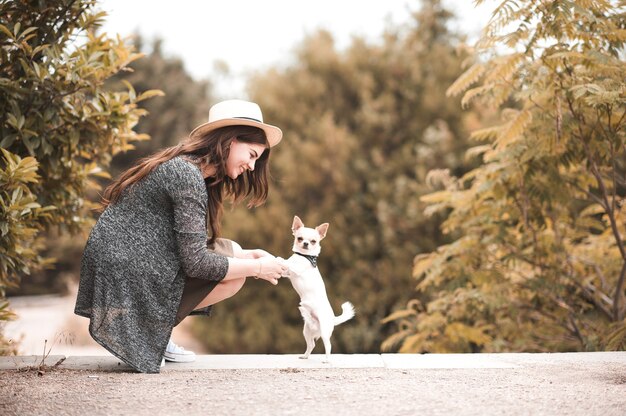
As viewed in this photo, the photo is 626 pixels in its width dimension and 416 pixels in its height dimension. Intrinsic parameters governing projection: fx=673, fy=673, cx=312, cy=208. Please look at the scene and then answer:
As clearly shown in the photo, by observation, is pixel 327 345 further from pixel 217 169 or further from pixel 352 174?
pixel 352 174

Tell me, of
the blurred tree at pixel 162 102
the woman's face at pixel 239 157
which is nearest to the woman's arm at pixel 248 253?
the woman's face at pixel 239 157

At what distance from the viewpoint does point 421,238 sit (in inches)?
523

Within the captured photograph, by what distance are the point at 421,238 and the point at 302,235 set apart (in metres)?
9.29

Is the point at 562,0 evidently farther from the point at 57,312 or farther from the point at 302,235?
the point at 57,312

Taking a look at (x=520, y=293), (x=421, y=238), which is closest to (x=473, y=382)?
(x=520, y=293)

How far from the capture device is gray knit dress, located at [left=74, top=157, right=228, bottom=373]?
397cm

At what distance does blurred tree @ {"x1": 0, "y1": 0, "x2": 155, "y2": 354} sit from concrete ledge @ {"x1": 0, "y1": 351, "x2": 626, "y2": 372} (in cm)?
66

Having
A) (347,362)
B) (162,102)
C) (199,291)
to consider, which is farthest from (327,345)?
(162,102)

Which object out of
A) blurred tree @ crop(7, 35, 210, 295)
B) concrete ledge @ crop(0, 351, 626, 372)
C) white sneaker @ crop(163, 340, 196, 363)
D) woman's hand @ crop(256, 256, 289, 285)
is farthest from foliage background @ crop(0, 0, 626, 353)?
blurred tree @ crop(7, 35, 210, 295)

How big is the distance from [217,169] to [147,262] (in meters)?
0.75

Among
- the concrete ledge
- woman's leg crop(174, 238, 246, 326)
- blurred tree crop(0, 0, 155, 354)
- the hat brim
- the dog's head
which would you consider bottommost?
the concrete ledge

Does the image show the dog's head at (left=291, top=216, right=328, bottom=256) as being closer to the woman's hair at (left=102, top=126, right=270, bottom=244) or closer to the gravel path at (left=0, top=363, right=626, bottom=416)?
the woman's hair at (left=102, top=126, right=270, bottom=244)

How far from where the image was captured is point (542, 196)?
637 cm

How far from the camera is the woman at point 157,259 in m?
3.98
